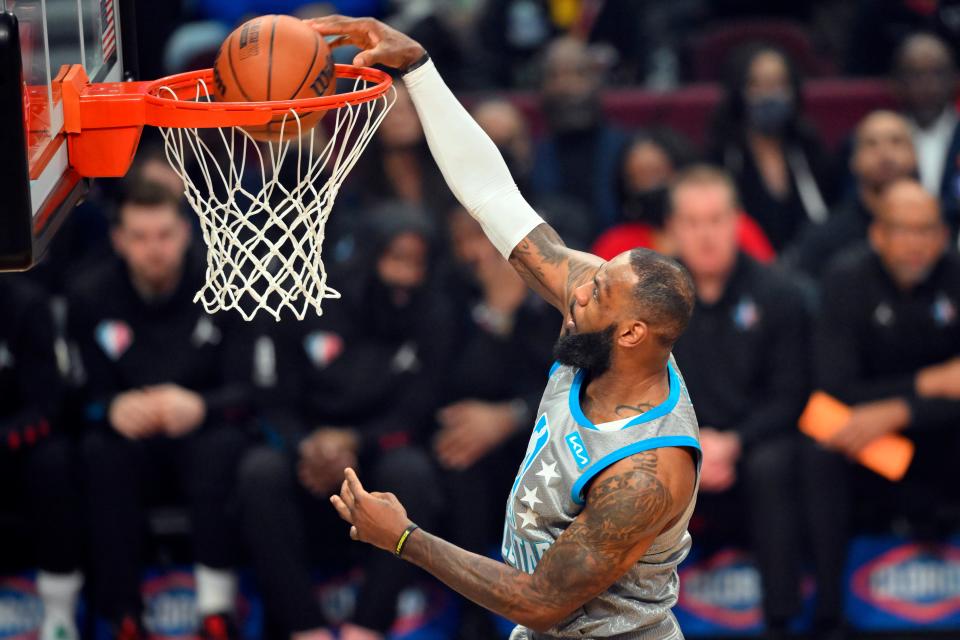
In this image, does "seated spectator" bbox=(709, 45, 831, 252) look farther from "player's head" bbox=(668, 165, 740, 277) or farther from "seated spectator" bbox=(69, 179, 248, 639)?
"seated spectator" bbox=(69, 179, 248, 639)

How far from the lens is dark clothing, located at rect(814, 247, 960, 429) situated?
20.1 feet

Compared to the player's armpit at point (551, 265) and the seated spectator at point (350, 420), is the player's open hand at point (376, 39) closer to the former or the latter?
the player's armpit at point (551, 265)

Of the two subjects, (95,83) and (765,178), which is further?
(765,178)

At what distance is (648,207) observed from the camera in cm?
669

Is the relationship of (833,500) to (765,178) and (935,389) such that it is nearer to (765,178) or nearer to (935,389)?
(935,389)

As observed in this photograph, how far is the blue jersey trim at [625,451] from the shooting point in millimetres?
3703

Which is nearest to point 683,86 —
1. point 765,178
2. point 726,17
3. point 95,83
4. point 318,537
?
point 726,17

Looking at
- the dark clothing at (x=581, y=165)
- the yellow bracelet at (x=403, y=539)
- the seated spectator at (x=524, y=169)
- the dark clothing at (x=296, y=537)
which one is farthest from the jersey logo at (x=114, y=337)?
the yellow bracelet at (x=403, y=539)

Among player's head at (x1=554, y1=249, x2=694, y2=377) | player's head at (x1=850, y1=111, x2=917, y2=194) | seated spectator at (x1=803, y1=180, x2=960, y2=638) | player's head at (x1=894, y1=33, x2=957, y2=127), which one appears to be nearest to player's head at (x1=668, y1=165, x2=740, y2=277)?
seated spectator at (x1=803, y1=180, x2=960, y2=638)

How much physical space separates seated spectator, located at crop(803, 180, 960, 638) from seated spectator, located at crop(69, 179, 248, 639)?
93.5 inches

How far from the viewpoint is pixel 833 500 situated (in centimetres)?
593

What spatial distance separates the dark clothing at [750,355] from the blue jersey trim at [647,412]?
204cm

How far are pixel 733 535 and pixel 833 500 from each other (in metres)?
0.45

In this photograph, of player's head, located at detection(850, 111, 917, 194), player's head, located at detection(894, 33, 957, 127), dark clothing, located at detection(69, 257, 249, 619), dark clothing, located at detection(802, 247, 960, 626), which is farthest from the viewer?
player's head, located at detection(894, 33, 957, 127)
